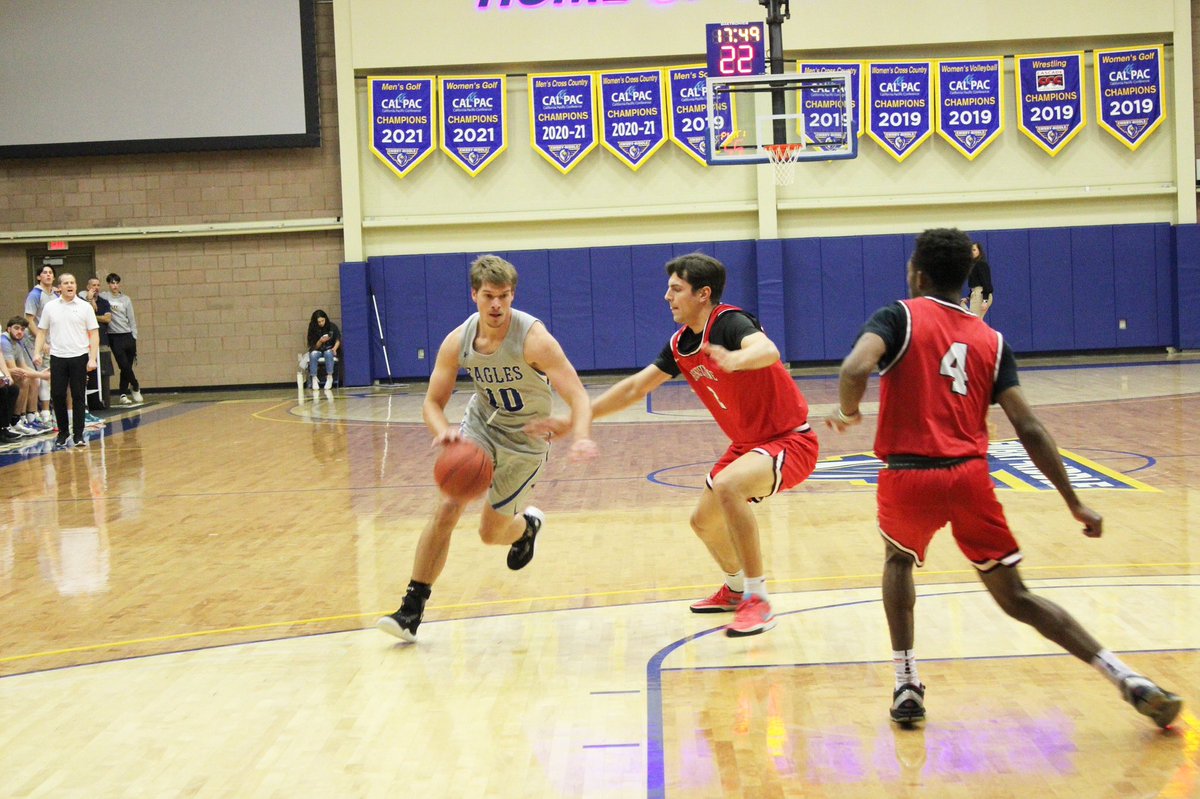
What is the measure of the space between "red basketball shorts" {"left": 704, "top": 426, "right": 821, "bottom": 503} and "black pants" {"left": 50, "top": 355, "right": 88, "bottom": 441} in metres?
9.13

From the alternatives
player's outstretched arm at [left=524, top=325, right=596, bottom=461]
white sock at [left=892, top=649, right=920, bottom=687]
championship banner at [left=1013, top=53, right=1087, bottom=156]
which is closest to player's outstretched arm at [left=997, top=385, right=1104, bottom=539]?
white sock at [left=892, top=649, right=920, bottom=687]

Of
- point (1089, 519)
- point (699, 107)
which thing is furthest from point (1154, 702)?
point (699, 107)

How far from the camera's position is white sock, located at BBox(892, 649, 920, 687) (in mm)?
3771

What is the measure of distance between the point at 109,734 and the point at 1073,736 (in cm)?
302

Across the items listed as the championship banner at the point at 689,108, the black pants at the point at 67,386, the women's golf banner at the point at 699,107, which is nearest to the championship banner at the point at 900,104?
the women's golf banner at the point at 699,107

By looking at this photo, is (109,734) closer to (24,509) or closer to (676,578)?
(676,578)

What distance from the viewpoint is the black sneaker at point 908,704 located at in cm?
374

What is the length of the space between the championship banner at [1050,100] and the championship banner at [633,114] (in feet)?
18.3

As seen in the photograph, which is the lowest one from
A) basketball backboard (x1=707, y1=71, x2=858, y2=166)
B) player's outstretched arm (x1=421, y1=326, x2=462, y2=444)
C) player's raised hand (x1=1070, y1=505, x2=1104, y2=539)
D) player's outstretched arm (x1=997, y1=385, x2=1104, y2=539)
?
player's raised hand (x1=1070, y1=505, x2=1104, y2=539)

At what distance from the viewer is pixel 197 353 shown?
64.5 ft

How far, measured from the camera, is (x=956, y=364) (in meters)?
3.68

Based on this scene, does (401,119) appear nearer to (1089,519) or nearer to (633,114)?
(633,114)

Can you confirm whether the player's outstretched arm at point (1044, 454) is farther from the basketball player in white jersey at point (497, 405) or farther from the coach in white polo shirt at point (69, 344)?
the coach in white polo shirt at point (69, 344)

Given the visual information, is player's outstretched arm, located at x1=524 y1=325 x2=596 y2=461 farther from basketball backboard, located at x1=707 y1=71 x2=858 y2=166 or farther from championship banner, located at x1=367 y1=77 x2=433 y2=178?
championship banner, located at x1=367 y1=77 x2=433 y2=178
